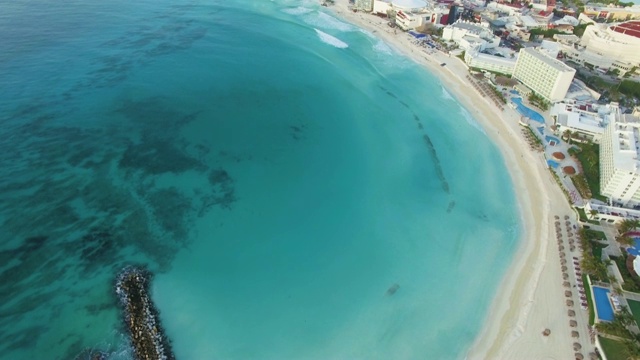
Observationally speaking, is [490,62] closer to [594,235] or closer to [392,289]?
[594,235]

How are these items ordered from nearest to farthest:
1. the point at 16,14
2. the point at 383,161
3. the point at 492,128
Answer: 1. the point at 383,161
2. the point at 492,128
3. the point at 16,14

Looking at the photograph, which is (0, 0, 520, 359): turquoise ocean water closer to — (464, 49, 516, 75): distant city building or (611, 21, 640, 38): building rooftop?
(464, 49, 516, 75): distant city building


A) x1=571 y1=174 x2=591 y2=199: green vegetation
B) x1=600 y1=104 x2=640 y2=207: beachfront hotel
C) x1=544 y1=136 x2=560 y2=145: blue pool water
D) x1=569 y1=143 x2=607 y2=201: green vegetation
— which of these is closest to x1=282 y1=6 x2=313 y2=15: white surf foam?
x1=544 y1=136 x2=560 y2=145: blue pool water

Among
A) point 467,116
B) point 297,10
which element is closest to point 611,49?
point 467,116

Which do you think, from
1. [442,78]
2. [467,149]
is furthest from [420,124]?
[442,78]

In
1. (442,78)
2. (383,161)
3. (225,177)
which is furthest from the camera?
(442,78)

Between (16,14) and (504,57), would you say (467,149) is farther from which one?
(16,14)

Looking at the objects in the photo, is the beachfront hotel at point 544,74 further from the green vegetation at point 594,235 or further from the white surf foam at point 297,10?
the white surf foam at point 297,10
